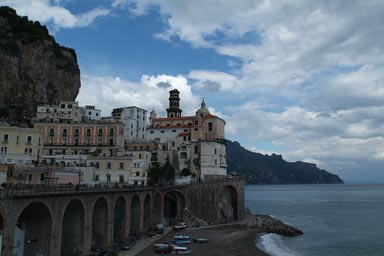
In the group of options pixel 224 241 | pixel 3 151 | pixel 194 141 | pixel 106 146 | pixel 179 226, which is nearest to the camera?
pixel 3 151

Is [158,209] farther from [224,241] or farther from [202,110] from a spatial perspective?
[202,110]

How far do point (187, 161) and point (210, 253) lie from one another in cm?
4522

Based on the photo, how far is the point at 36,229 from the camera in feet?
137

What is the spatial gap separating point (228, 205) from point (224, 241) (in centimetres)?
2773

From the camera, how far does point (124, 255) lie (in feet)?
170

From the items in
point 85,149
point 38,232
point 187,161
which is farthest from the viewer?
point 187,161

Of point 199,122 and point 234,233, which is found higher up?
point 199,122

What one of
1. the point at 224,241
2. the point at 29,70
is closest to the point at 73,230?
the point at 224,241

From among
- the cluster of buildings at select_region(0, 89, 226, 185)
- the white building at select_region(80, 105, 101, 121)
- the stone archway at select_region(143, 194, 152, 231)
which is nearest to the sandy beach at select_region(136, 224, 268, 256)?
the stone archway at select_region(143, 194, 152, 231)

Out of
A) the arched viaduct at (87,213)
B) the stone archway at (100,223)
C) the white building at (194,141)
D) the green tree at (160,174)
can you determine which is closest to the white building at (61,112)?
the white building at (194,141)

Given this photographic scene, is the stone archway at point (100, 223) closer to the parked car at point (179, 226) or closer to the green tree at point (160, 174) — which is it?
the parked car at point (179, 226)

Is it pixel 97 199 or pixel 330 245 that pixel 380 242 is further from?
pixel 97 199

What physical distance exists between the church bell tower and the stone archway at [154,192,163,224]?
171ft

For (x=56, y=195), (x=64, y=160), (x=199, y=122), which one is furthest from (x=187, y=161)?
(x=56, y=195)
